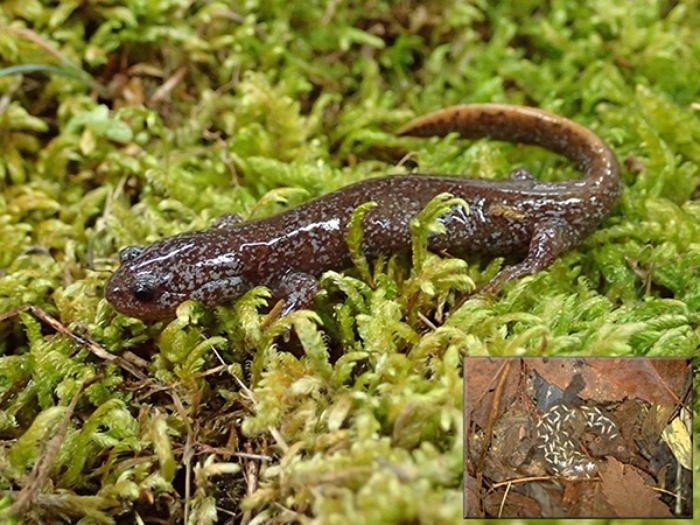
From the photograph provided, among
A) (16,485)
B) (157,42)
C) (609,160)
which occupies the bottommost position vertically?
(16,485)

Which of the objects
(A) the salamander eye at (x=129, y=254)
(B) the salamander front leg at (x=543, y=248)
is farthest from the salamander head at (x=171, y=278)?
(B) the salamander front leg at (x=543, y=248)

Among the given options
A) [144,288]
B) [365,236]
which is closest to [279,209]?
[365,236]

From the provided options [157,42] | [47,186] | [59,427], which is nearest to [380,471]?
[59,427]

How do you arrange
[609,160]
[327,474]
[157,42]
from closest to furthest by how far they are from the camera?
[327,474], [609,160], [157,42]

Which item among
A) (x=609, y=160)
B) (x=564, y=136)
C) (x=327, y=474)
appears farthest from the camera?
(x=564, y=136)

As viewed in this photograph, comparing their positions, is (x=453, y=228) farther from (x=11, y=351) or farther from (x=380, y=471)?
(x=11, y=351)

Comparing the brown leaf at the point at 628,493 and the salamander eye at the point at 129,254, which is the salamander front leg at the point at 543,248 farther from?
the salamander eye at the point at 129,254
